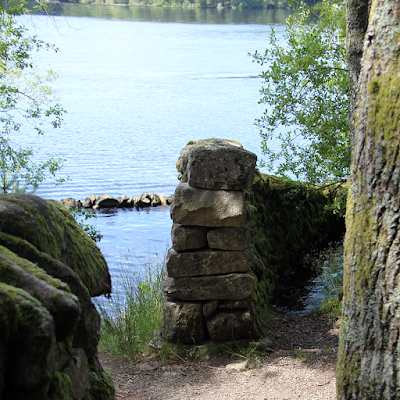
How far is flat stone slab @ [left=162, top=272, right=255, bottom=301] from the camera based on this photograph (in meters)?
4.99

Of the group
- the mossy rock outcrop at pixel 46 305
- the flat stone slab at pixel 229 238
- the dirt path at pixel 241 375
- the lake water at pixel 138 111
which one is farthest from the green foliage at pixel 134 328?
the lake water at pixel 138 111

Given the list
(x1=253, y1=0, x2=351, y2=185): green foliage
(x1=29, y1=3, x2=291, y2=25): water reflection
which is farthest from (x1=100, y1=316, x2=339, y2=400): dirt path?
(x1=29, y1=3, x2=291, y2=25): water reflection

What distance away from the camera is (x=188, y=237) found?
4.97 metres

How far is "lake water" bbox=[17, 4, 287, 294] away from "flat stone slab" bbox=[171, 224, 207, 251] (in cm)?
370

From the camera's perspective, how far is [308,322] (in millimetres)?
6281

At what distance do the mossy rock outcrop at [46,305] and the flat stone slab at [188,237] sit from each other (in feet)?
5.49

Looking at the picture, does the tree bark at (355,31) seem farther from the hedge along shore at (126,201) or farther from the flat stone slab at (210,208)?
the hedge along shore at (126,201)

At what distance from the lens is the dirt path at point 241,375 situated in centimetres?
404

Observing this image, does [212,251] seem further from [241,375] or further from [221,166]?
[241,375]

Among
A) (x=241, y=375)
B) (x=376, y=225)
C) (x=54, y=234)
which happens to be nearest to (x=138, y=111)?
(x=241, y=375)

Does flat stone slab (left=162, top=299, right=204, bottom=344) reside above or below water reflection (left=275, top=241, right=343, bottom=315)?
above

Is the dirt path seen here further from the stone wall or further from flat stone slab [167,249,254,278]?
flat stone slab [167,249,254,278]

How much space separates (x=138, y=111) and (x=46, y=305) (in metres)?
27.6

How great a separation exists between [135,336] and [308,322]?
2.48 metres
